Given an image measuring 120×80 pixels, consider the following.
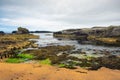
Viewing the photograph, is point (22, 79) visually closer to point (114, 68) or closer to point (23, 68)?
point (23, 68)

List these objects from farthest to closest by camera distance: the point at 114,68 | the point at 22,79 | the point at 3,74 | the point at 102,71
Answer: the point at 114,68 < the point at 102,71 < the point at 3,74 < the point at 22,79

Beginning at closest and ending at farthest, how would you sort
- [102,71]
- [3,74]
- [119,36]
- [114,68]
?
[3,74], [102,71], [114,68], [119,36]

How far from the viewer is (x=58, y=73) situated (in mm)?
20641

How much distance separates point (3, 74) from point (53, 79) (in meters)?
5.30

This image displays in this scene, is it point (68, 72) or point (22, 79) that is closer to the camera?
point (22, 79)

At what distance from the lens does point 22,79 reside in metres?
18.2

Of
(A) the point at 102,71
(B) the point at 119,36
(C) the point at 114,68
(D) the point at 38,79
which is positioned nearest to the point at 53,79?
(D) the point at 38,79

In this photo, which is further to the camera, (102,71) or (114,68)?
(114,68)

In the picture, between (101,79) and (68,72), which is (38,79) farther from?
(101,79)

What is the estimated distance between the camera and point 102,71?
2241cm

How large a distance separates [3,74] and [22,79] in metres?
2.82

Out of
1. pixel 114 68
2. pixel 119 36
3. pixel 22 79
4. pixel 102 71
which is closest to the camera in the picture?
pixel 22 79

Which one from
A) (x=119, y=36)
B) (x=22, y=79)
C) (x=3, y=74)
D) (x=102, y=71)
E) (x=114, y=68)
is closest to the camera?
(x=22, y=79)

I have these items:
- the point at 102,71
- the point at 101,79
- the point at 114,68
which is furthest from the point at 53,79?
the point at 114,68
